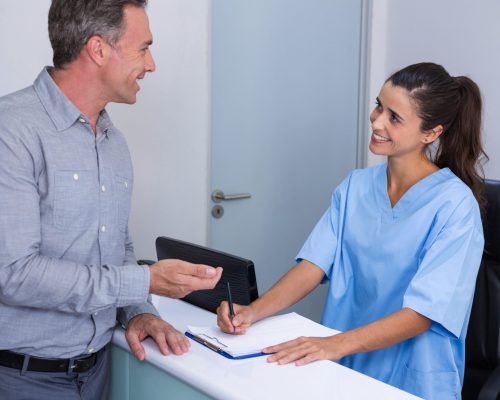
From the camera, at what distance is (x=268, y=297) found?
1.58 metres

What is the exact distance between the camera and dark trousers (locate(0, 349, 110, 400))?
1163 millimetres

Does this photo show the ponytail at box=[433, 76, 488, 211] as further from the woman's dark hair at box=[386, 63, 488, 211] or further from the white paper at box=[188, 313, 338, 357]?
the white paper at box=[188, 313, 338, 357]

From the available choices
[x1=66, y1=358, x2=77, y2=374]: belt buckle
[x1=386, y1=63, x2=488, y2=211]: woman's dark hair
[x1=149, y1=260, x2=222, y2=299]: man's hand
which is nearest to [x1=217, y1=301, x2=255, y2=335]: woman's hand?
[x1=149, y1=260, x2=222, y2=299]: man's hand

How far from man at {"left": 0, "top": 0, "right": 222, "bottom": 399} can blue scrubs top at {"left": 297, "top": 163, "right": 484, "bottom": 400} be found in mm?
588

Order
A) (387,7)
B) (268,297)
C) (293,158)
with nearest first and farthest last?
(268,297) → (293,158) → (387,7)

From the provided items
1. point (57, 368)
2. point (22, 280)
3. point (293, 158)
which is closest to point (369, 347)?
point (57, 368)

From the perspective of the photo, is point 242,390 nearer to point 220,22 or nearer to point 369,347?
point 369,347

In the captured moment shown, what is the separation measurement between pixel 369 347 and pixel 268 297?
29cm

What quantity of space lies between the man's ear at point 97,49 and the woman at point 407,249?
589 millimetres

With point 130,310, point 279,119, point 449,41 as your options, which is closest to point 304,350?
point 130,310

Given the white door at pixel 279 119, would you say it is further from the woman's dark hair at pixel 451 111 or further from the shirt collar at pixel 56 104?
the shirt collar at pixel 56 104

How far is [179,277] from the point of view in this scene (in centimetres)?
112

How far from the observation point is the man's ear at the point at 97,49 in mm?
1194

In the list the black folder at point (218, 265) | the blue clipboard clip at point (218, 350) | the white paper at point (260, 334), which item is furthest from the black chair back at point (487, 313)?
the blue clipboard clip at point (218, 350)
